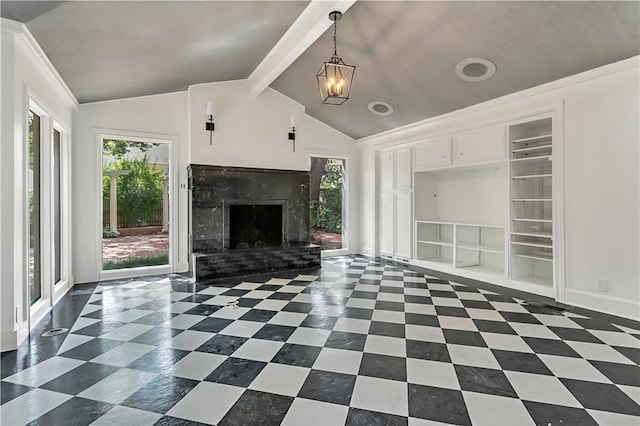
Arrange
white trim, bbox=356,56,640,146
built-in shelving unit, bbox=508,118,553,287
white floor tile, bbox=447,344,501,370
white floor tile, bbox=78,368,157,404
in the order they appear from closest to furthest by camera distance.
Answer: white floor tile, bbox=78,368,157,404
white floor tile, bbox=447,344,501,370
white trim, bbox=356,56,640,146
built-in shelving unit, bbox=508,118,553,287

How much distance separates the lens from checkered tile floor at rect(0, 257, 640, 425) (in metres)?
1.75

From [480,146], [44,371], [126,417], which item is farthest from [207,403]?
[480,146]

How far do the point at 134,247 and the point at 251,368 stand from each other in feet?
12.2

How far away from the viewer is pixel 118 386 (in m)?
2.00

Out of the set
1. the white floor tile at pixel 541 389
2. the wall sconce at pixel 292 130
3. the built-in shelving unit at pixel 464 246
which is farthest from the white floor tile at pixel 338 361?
the wall sconce at pixel 292 130

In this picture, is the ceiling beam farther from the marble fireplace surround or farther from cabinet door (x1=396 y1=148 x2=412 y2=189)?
cabinet door (x1=396 y1=148 x2=412 y2=189)

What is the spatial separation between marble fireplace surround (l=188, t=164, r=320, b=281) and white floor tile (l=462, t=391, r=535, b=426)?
3692mm

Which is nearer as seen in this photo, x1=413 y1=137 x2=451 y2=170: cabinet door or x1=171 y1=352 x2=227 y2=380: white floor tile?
x1=171 y1=352 x2=227 y2=380: white floor tile

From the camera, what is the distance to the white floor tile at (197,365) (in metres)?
2.13

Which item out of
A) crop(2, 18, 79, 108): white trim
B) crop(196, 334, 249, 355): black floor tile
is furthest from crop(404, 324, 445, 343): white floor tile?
crop(2, 18, 79, 108): white trim

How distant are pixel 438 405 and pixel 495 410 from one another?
0.97 feet

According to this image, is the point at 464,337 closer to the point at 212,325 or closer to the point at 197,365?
the point at 197,365

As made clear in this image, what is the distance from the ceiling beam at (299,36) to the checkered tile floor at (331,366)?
2.94 meters

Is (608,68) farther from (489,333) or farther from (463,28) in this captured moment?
(489,333)
